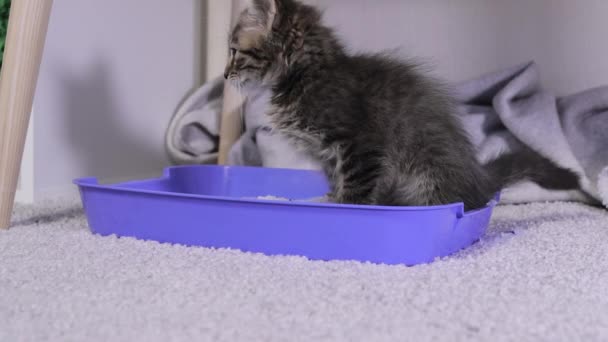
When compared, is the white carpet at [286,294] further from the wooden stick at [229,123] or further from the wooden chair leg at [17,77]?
the wooden stick at [229,123]

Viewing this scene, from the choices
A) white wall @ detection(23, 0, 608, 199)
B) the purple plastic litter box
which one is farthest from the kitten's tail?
white wall @ detection(23, 0, 608, 199)

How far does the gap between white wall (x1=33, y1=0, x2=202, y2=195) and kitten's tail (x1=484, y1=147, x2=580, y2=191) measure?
3.24 ft

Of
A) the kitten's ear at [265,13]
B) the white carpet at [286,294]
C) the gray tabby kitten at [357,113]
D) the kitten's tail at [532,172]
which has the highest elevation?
the kitten's ear at [265,13]

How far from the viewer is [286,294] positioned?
79cm

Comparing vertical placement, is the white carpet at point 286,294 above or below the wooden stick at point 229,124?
below

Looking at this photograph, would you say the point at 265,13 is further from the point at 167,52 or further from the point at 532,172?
the point at 167,52

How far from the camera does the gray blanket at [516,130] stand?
158 cm

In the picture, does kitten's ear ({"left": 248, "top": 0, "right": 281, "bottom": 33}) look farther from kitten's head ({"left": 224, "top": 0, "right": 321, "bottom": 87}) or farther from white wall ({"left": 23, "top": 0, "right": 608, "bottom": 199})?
white wall ({"left": 23, "top": 0, "right": 608, "bottom": 199})

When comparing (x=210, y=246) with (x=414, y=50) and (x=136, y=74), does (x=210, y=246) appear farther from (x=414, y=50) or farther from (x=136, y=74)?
(x=414, y=50)

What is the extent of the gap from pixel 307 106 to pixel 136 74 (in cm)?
82

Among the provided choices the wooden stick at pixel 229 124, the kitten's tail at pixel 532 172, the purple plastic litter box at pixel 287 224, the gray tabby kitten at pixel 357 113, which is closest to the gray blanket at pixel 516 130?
the wooden stick at pixel 229 124

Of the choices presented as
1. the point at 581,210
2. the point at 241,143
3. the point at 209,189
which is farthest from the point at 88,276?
the point at 581,210

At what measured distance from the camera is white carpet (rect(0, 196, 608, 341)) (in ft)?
2.18

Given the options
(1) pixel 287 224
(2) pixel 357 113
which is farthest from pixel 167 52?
(1) pixel 287 224
